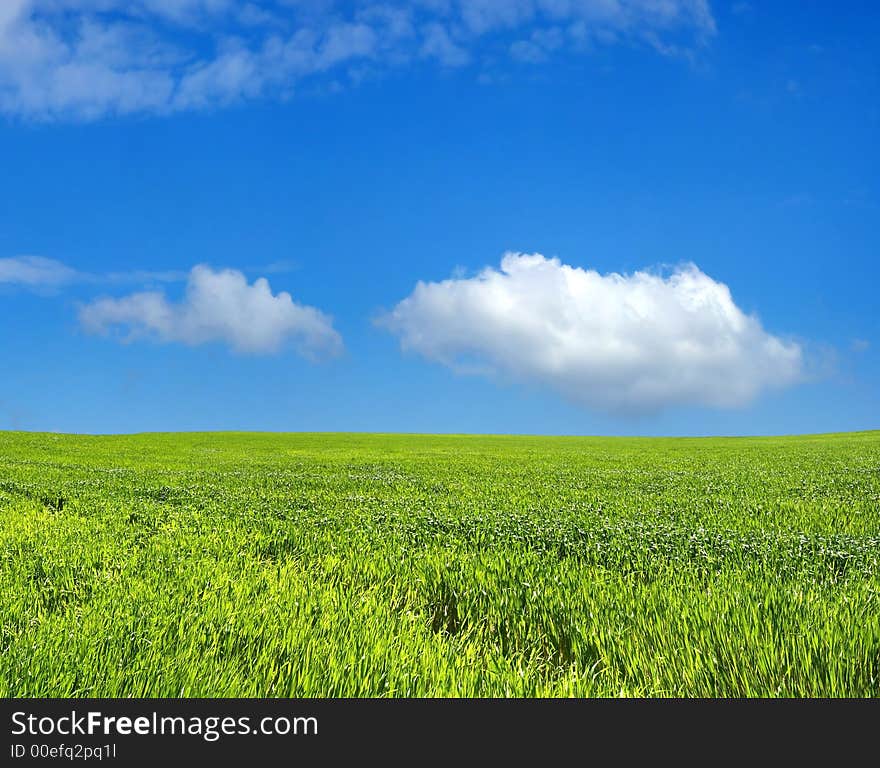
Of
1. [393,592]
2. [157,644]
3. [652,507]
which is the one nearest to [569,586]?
[393,592]

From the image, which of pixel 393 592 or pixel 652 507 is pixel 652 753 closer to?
pixel 393 592

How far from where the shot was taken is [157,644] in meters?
4.22

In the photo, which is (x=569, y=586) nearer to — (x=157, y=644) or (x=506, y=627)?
(x=506, y=627)

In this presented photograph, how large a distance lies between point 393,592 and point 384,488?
10682mm

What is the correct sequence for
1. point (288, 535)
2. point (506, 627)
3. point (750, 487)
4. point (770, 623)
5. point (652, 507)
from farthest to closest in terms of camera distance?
1. point (750, 487)
2. point (652, 507)
3. point (288, 535)
4. point (506, 627)
5. point (770, 623)

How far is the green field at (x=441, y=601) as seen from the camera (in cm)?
390

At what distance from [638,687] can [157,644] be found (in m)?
3.23

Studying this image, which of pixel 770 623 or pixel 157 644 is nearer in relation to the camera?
pixel 157 644

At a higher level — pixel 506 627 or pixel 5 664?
pixel 5 664

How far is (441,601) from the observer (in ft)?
20.4

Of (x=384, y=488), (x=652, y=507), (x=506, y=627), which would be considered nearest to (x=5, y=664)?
(x=506, y=627)

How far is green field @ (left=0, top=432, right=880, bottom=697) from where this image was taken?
3896mm

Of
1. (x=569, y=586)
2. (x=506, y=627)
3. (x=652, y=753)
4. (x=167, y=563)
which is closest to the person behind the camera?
(x=652, y=753)

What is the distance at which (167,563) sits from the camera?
682 centimetres
